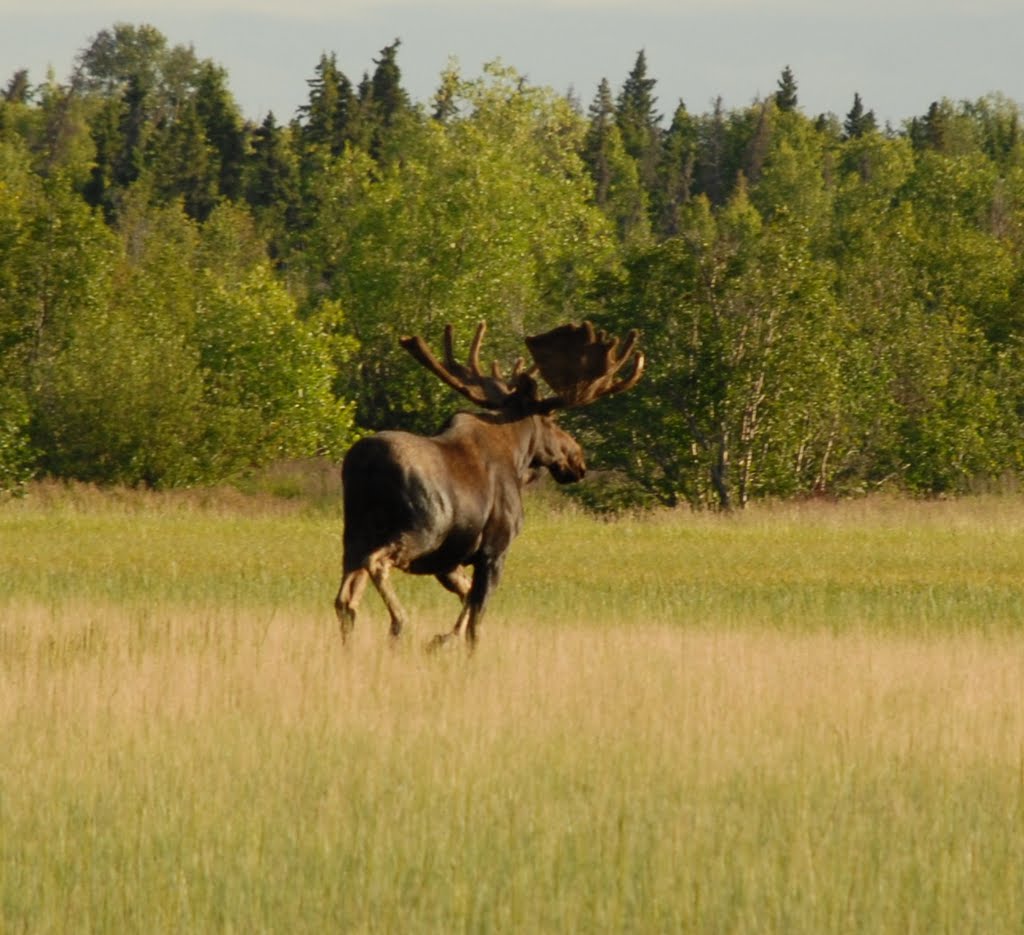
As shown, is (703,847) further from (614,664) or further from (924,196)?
(924,196)

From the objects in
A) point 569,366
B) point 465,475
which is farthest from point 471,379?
point 465,475

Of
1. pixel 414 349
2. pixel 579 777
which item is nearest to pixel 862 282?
pixel 414 349

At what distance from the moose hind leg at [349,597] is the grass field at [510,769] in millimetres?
209

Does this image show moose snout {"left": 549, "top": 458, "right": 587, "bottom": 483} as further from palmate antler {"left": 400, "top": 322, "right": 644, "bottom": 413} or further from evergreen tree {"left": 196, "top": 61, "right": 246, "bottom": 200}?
evergreen tree {"left": 196, "top": 61, "right": 246, "bottom": 200}

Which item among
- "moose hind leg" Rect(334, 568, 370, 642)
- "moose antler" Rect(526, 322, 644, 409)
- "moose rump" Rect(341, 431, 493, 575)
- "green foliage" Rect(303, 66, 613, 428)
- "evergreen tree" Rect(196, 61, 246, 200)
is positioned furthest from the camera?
"evergreen tree" Rect(196, 61, 246, 200)

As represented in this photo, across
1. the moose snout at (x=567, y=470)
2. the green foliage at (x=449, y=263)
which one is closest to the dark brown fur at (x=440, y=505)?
the moose snout at (x=567, y=470)

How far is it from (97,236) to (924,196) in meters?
63.9

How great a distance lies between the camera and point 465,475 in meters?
14.1

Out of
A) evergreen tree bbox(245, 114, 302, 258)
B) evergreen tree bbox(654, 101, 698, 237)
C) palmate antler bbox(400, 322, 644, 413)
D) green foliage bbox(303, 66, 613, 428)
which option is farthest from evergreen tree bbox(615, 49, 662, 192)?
palmate antler bbox(400, 322, 644, 413)

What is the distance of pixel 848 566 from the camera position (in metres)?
26.7

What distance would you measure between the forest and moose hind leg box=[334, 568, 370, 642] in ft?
90.4

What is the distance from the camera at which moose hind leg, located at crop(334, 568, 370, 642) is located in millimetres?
13344

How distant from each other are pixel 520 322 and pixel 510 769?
50199 millimetres

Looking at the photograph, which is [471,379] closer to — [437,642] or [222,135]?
[437,642]
